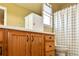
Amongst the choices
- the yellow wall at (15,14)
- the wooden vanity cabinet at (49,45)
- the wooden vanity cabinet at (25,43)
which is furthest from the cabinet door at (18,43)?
the wooden vanity cabinet at (49,45)

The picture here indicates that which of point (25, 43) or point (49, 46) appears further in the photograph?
point (49, 46)

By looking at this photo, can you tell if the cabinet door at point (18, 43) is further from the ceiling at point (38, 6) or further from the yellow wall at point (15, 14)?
the ceiling at point (38, 6)

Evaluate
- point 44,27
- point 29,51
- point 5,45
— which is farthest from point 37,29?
point 5,45

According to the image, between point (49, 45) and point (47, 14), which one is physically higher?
point (47, 14)

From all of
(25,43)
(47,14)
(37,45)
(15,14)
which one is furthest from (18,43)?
(47,14)

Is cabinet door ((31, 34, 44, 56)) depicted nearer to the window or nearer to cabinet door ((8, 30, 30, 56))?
cabinet door ((8, 30, 30, 56))

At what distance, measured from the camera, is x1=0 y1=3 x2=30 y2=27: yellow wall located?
4.71ft

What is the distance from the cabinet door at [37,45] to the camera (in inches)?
57.4

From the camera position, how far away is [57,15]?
1.54 metres

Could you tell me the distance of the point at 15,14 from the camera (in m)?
1.46

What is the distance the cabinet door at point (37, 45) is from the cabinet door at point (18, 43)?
0.07 metres

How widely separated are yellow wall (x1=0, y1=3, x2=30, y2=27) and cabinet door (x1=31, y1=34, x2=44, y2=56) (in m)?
0.21

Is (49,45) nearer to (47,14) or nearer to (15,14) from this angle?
(47,14)

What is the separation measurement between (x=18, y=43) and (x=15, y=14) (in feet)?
1.08
